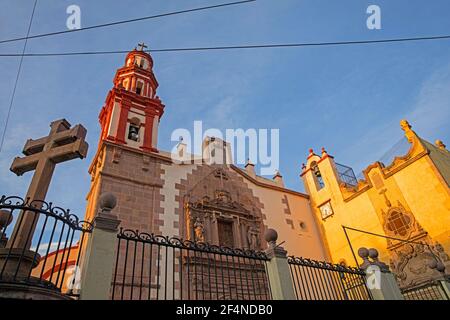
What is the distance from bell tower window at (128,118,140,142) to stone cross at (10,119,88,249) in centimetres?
761

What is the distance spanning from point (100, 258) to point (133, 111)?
36.6 feet

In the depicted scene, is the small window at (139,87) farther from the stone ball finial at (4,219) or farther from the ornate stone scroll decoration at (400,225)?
the ornate stone scroll decoration at (400,225)

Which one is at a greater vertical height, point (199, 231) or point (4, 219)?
point (199, 231)

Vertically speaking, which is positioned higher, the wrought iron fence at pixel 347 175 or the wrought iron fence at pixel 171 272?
the wrought iron fence at pixel 347 175

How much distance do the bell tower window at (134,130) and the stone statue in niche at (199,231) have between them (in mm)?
4963

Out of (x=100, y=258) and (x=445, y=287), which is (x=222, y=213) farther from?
(x=100, y=258)

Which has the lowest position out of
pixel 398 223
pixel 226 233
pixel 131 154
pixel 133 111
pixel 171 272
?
pixel 171 272

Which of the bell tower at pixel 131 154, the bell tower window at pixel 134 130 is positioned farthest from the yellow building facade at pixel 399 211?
the bell tower window at pixel 134 130

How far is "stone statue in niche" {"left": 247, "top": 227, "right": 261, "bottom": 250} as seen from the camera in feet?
41.0

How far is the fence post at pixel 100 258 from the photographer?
406cm

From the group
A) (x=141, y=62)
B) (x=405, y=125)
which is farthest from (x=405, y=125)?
(x=141, y=62)

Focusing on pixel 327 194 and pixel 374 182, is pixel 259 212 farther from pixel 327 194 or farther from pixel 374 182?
pixel 374 182

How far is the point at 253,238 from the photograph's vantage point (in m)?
12.8

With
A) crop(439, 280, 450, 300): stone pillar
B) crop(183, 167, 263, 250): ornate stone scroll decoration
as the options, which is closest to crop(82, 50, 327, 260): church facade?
crop(183, 167, 263, 250): ornate stone scroll decoration
